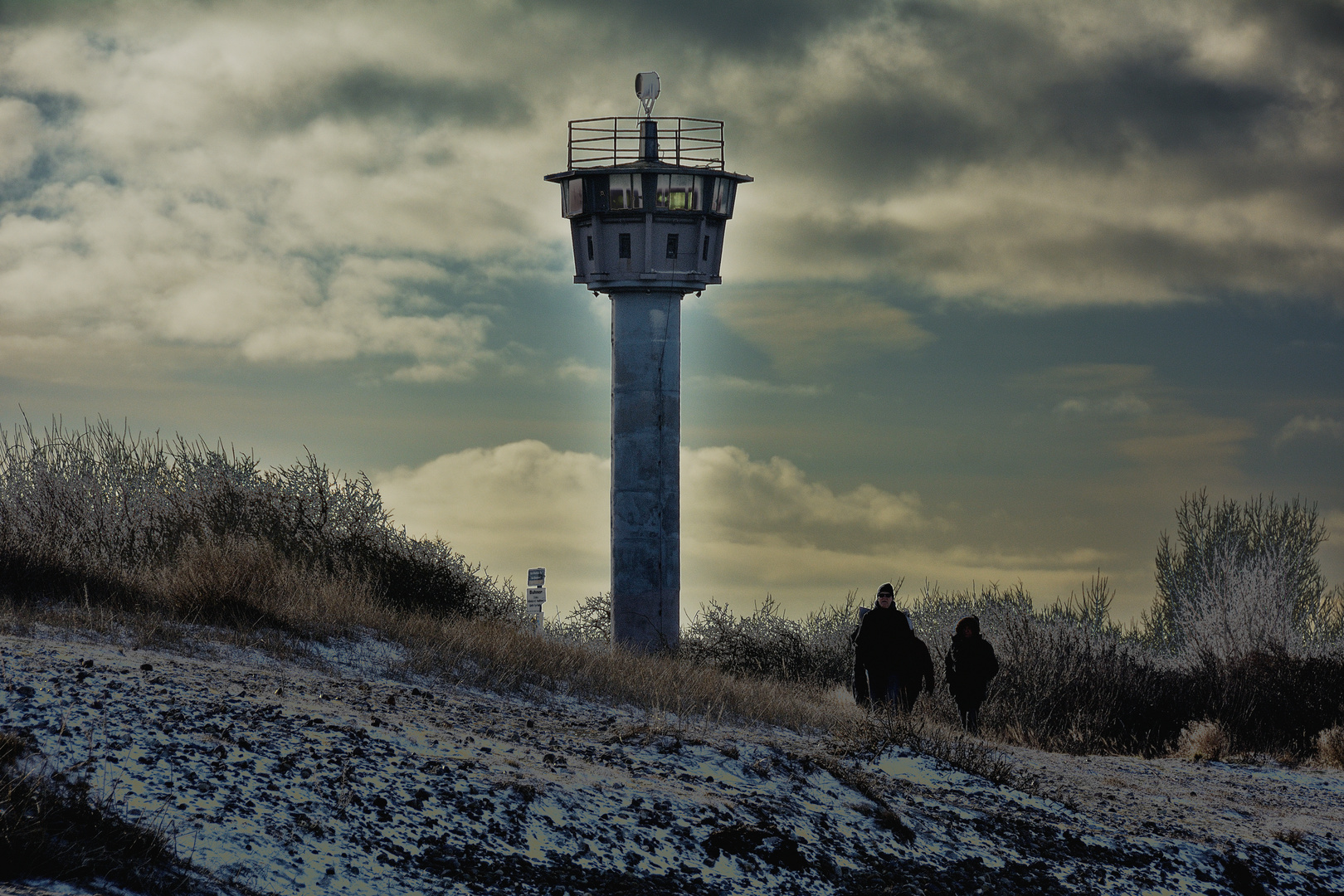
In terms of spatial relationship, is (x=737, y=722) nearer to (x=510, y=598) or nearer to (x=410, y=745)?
(x=410, y=745)

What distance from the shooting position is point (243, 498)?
16953 mm

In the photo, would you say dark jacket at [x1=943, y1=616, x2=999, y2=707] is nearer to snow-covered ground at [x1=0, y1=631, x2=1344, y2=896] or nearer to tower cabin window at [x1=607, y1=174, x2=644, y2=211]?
snow-covered ground at [x1=0, y1=631, x2=1344, y2=896]

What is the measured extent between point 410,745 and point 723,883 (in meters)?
2.22

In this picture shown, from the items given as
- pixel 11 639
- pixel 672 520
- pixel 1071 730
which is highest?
pixel 672 520

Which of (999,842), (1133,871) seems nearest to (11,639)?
(999,842)

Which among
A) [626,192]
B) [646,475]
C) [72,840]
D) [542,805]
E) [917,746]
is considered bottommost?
[917,746]

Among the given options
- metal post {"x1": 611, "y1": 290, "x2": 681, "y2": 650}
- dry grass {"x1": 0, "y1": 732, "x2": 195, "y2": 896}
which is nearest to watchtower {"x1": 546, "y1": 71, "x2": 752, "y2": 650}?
metal post {"x1": 611, "y1": 290, "x2": 681, "y2": 650}

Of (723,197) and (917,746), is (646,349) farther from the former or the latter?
(917,746)

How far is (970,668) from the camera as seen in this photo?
43.0 ft

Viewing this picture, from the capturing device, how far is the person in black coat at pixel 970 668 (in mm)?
13109

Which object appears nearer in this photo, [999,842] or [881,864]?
[881,864]

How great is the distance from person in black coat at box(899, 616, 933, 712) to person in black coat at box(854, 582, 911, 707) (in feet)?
0.17

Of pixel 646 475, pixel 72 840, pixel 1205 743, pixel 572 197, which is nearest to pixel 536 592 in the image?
pixel 646 475

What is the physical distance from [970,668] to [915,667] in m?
1.28
